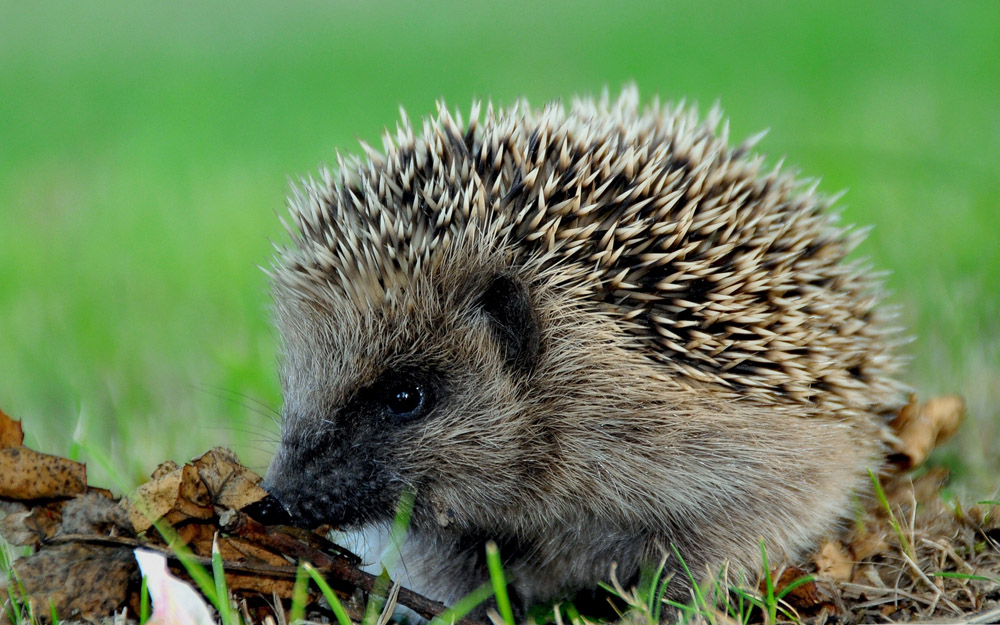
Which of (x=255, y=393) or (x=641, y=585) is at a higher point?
(x=641, y=585)

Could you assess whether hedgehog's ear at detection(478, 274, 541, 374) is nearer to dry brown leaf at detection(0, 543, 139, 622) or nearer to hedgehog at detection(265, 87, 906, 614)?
hedgehog at detection(265, 87, 906, 614)

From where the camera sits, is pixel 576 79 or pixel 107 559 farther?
pixel 576 79

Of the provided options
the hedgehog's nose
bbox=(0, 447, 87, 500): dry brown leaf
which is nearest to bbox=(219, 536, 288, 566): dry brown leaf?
the hedgehog's nose

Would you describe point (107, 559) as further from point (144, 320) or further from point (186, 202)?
point (186, 202)

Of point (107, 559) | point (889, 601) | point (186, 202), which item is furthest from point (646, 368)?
point (186, 202)

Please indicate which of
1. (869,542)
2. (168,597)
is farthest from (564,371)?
(168,597)

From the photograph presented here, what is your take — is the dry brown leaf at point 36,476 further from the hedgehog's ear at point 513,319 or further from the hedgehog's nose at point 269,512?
the hedgehog's ear at point 513,319

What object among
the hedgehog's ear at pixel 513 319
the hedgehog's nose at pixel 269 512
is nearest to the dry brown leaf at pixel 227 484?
the hedgehog's nose at pixel 269 512

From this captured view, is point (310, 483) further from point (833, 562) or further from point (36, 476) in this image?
point (833, 562)
